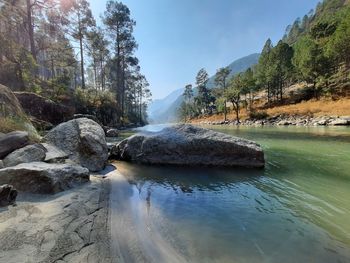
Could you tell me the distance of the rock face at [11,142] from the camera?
7496mm

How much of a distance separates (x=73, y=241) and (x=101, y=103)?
33.0m

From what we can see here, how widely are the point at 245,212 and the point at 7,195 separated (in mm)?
5259

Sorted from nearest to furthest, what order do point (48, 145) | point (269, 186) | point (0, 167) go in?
point (0, 167)
point (269, 186)
point (48, 145)

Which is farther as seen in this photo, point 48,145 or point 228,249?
point 48,145

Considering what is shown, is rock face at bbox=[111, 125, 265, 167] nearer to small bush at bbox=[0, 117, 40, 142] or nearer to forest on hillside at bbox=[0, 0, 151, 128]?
small bush at bbox=[0, 117, 40, 142]

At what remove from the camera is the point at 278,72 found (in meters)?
65.5

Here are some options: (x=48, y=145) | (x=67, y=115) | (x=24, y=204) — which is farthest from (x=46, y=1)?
(x=24, y=204)

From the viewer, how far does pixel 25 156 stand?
7344mm

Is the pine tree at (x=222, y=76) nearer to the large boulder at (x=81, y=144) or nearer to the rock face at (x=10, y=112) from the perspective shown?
the large boulder at (x=81, y=144)

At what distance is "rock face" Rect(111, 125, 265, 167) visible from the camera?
10.7 metres

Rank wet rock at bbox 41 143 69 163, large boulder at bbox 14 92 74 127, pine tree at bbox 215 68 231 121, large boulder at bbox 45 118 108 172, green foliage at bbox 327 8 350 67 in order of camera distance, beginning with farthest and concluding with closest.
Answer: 1. pine tree at bbox 215 68 231 121
2. green foliage at bbox 327 8 350 67
3. large boulder at bbox 14 92 74 127
4. large boulder at bbox 45 118 108 172
5. wet rock at bbox 41 143 69 163

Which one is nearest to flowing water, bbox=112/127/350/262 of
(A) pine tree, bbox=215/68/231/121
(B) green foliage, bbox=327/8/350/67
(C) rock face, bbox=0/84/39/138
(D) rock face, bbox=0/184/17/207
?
(D) rock face, bbox=0/184/17/207

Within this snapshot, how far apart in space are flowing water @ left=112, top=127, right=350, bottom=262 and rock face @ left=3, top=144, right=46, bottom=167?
294 centimetres

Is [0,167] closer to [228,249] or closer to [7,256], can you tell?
[7,256]
